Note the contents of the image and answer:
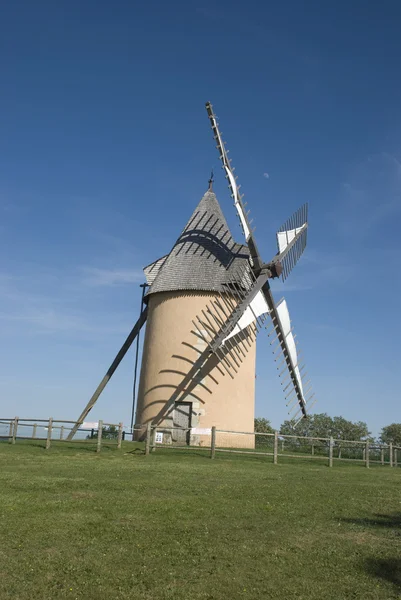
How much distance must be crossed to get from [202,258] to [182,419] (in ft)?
21.6

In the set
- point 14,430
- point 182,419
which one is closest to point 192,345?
point 182,419

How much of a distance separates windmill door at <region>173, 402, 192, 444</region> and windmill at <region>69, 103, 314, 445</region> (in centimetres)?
4

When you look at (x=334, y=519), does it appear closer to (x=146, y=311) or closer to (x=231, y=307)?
(x=231, y=307)

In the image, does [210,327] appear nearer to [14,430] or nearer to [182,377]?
[182,377]

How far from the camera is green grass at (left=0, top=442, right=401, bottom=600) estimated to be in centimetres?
575

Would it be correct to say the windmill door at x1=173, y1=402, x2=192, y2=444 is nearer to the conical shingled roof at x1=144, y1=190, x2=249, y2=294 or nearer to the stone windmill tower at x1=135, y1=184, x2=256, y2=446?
the stone windmill tower at x1=135, y1=184, x2=256, y2=446

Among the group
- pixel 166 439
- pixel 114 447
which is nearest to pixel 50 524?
pixel 114 447

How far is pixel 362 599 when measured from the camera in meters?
5.52

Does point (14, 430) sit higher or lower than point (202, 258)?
lower

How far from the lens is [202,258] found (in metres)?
23.5

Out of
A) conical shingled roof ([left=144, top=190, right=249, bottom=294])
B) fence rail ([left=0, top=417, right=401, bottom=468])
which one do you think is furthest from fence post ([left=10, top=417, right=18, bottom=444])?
conical shingled roof ([left=144, top=190, right=249, bottom=294])

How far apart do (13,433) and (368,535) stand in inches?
582

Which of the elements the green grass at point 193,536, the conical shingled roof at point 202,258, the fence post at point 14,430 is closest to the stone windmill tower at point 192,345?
the conical shingled roof at point 202,258

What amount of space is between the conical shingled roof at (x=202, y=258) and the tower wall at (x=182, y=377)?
20.4 inches
